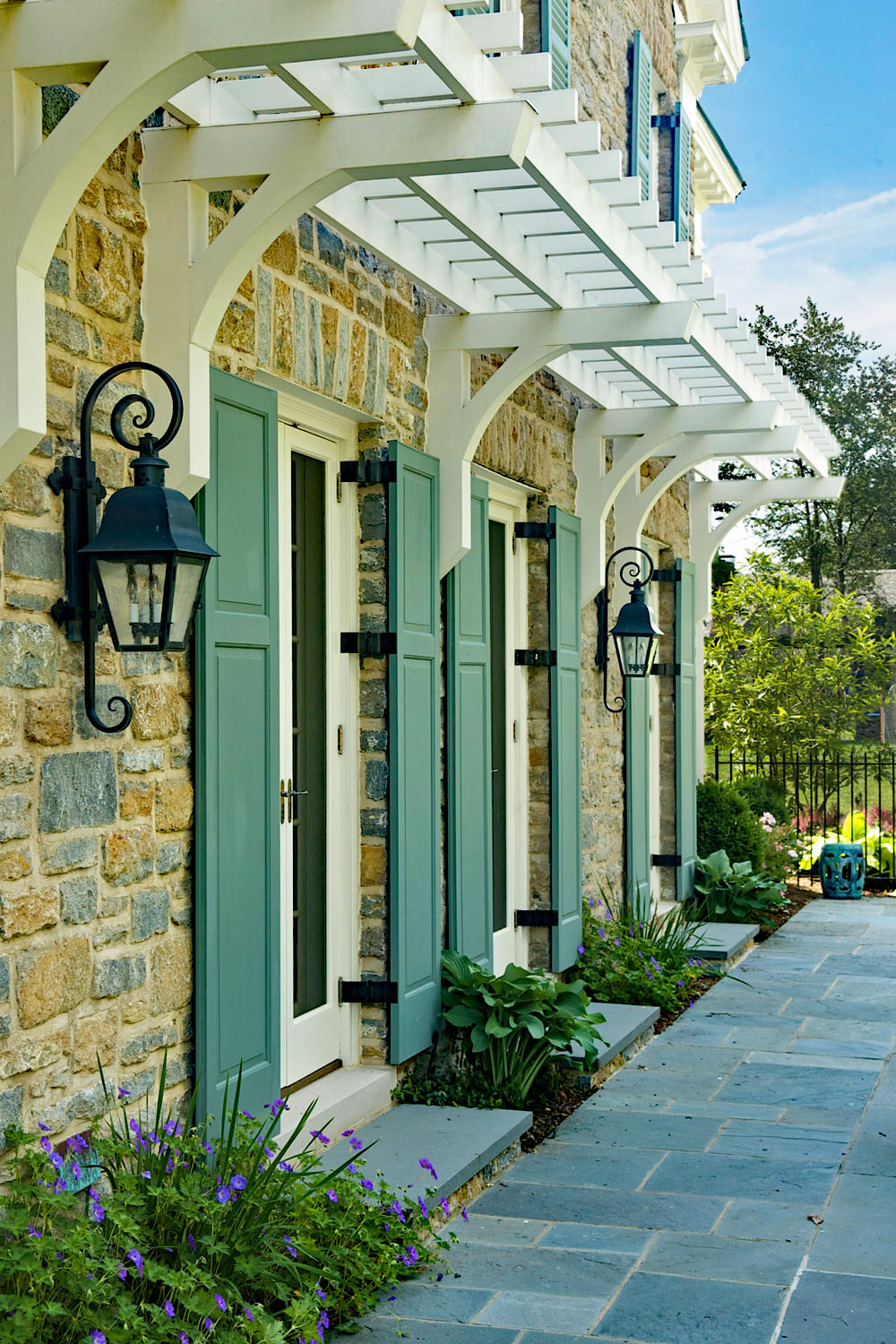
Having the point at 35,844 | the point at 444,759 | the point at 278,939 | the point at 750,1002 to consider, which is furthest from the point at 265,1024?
the point at 750,1002

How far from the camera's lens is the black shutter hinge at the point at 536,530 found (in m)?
6.95

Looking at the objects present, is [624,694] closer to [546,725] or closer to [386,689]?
[546,725]

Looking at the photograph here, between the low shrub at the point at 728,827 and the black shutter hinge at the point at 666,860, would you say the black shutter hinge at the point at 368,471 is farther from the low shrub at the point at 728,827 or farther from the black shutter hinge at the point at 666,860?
the low shrub at the point at 728,827

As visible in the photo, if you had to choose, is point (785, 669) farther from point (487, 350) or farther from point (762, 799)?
point (487, 350)

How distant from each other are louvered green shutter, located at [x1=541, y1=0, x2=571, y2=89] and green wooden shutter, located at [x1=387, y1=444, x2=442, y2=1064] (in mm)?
2108

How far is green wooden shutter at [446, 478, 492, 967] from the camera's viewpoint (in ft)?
18.5

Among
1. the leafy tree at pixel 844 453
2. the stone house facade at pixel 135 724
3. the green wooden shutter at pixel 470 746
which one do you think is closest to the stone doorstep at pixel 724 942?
the green wooden shutter at pixel 470 746

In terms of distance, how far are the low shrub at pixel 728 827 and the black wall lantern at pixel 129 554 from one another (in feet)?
24.7

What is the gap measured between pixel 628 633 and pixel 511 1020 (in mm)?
2692

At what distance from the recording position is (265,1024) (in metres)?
4.11

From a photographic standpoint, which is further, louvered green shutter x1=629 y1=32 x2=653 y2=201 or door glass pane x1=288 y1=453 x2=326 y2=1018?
louvered green shutter x1=629 y1=32 x2=653 y2=201

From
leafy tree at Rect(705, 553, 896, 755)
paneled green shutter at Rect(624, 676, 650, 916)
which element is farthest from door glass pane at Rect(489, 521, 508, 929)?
leafy tree at Rect(705, 553, 896, 755)

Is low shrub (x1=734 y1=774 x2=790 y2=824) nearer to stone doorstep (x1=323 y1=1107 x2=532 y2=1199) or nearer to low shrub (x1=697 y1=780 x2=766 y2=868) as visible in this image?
low shrub (x1=697 y1=780 x2=766 y2=868)

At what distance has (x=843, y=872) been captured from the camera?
38.2 feet
